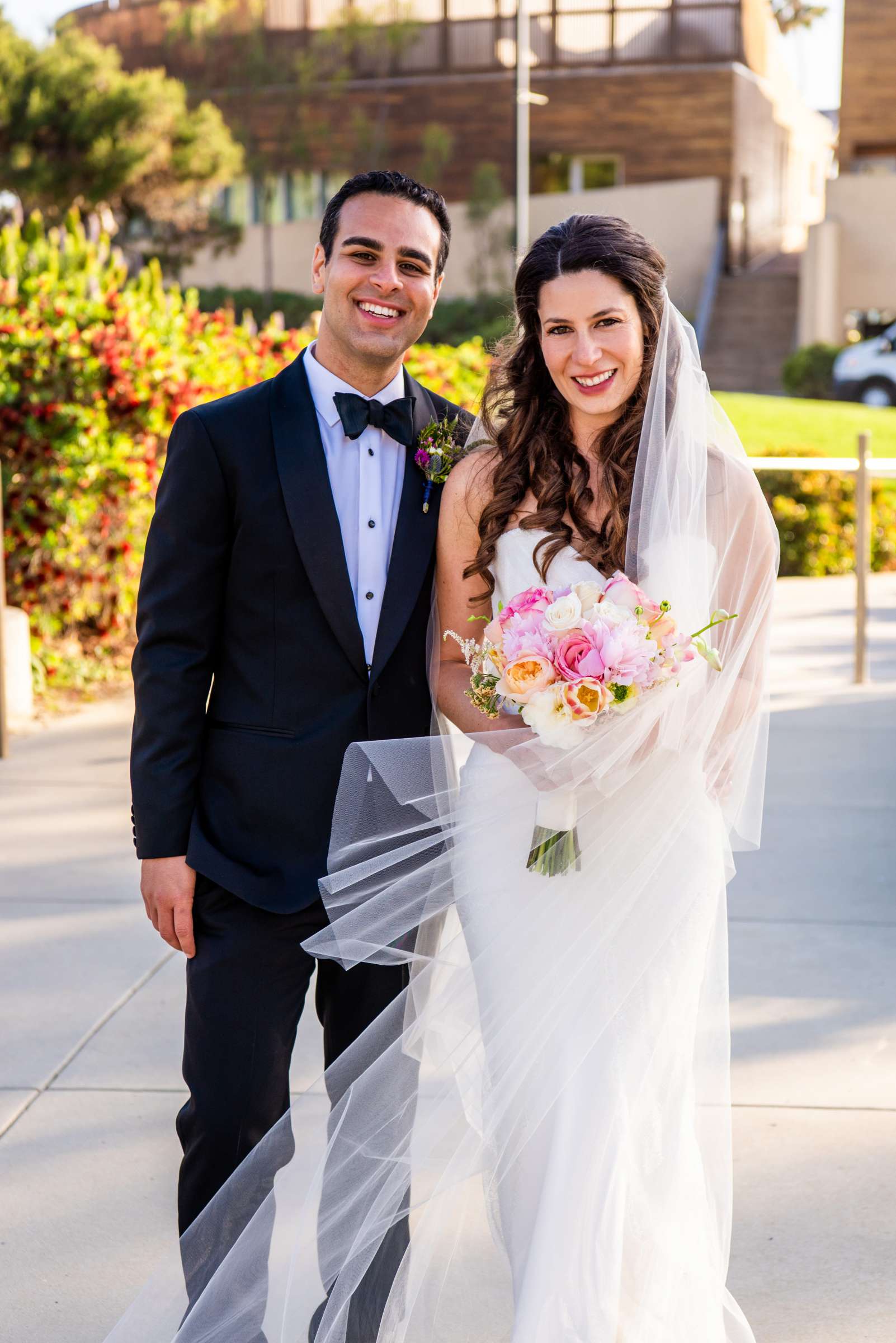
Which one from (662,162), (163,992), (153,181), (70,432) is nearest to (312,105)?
(153,181)

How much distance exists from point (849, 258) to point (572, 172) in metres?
8.00

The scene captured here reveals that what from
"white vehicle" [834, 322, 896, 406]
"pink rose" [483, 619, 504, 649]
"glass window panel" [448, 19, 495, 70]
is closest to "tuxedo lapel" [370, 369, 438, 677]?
"pink rose" [483, 619, 504, 649]

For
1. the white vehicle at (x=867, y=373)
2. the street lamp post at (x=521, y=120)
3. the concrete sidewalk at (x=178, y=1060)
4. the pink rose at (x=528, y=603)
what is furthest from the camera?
the white vehicle at (x=867, y=373)

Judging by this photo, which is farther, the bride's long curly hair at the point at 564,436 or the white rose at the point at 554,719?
the bride's long curly hair at the point at 564,436

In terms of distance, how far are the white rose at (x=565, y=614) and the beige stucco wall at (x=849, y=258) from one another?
96.9ft

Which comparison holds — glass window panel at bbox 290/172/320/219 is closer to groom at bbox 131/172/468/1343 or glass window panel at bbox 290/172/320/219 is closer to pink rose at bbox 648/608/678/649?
groom at bbox 131/172/468/1343

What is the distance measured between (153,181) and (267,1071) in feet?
111

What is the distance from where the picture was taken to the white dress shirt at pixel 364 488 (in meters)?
2.78

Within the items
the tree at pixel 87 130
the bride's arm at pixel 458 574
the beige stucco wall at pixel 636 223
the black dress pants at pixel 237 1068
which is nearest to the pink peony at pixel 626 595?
the bride's arm at pixel 458 574

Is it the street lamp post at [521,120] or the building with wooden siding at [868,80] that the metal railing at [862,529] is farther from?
the building with wooden siding at [868,80]

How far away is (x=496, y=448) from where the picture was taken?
292 centimetres

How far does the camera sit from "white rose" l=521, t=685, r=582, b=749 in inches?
93.5

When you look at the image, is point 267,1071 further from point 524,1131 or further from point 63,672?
point 63,672

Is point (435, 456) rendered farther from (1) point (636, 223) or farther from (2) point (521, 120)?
(1) point (636, 223)
